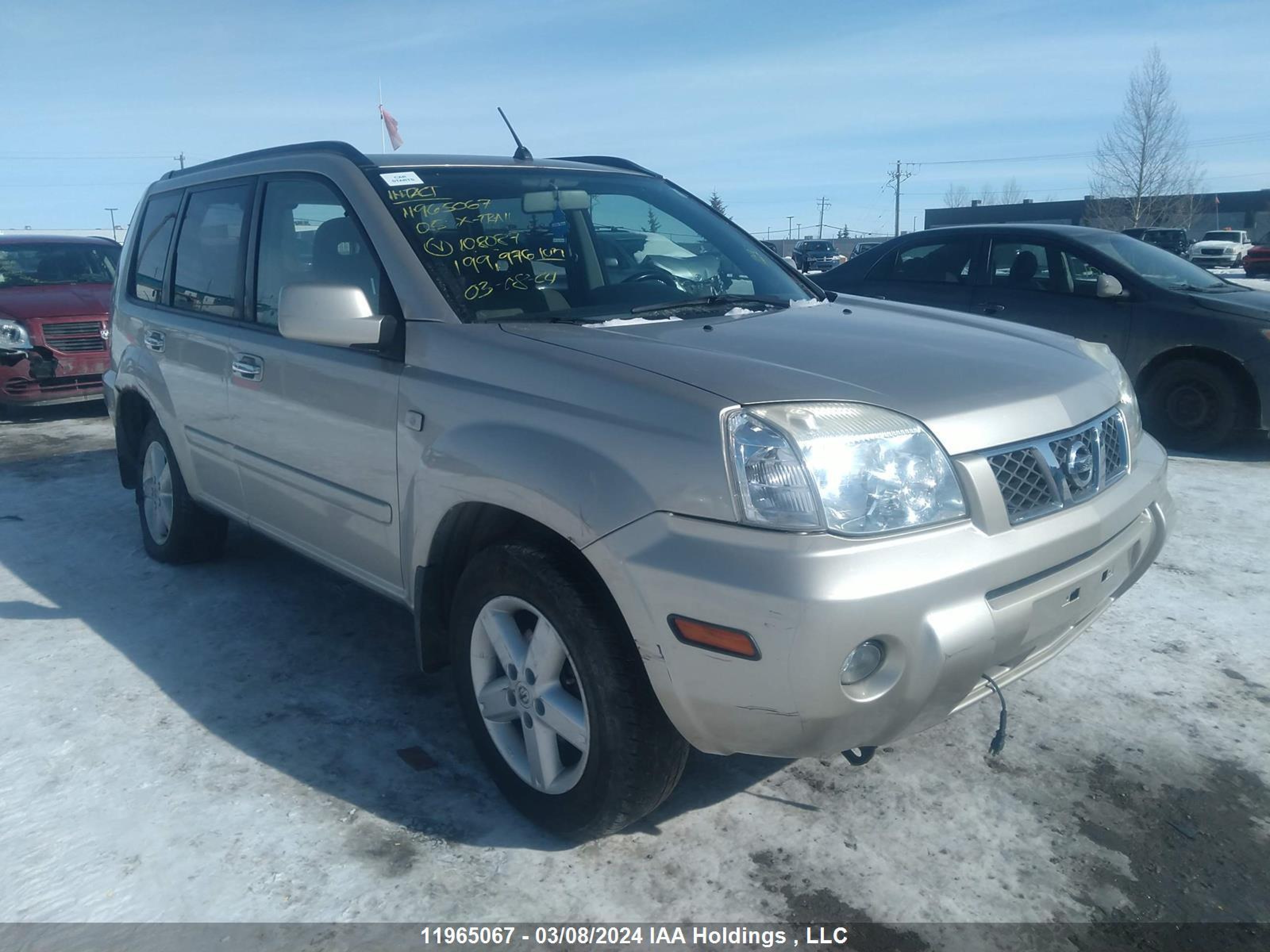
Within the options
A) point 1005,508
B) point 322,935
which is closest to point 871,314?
point 1005,508

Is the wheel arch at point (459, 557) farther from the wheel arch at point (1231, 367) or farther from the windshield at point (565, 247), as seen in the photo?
the wheel arch at point (1231, 367)

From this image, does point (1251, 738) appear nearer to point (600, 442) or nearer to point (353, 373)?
point (600, 442)

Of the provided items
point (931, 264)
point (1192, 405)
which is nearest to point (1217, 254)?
point (931, 264)

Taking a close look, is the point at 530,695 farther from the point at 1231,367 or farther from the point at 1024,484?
the point at 1231,367

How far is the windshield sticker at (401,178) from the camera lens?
331cm

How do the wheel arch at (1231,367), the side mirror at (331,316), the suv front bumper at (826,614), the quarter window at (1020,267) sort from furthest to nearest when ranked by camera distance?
the quarter window at (1020,267) < the wheel arch at (1231,367) < the side mirror at (331,316) < the suv front bumper at (826,614)

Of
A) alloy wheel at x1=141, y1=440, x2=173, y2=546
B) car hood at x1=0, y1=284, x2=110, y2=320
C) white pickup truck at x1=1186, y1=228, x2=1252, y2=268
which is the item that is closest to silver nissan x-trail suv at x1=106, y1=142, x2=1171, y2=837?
alloy wheel at x1=141, y1=440, x2=173, y2=546

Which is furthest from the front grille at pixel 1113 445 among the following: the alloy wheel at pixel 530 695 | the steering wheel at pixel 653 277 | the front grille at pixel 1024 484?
the alloy wheel at pixel 530 695

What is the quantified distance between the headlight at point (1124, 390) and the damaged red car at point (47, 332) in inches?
299

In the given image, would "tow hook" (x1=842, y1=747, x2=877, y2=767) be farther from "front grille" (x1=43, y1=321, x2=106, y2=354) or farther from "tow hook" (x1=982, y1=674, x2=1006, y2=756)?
"front grille" (x1=43, y1=321, x2=106, y2=354)

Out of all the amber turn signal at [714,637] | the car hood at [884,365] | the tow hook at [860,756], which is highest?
the car hood at [884,365]

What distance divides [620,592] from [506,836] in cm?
88

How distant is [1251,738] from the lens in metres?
3.19

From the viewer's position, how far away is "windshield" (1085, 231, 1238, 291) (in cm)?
715
